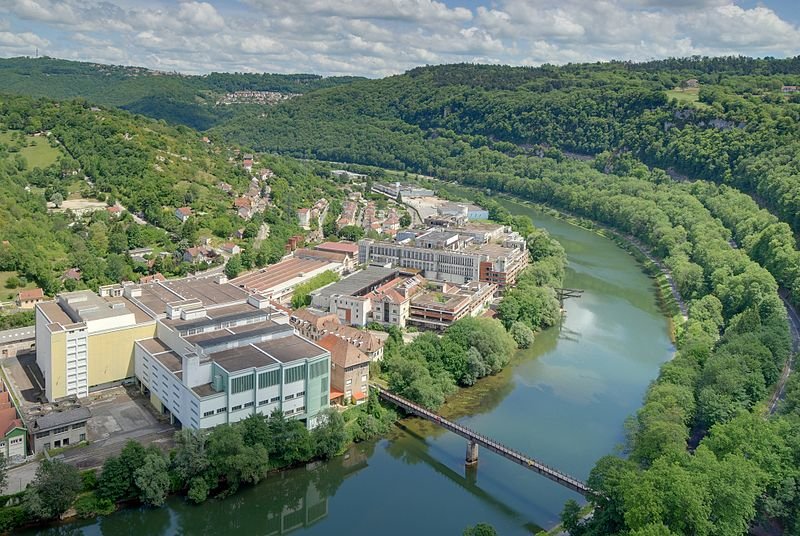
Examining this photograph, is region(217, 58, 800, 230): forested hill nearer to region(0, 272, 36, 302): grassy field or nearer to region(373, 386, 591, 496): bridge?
region(373, 386, 591, 496): bridge

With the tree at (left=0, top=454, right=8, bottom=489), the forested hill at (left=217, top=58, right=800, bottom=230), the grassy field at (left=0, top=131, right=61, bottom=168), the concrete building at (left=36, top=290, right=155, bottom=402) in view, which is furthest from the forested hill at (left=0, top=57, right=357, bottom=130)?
the tree at (left=0, top=454, right=8, bottom=489)

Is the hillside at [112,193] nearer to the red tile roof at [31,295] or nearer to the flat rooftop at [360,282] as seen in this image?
the red tile roof at [31,295]

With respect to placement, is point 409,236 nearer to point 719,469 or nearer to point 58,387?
point 58,387

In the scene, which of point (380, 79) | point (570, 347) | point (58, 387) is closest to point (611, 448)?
point (570, 347)

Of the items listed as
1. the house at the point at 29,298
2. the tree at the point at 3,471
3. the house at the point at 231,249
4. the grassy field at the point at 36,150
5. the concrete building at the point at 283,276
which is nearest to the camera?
the tree at the point at 3,471

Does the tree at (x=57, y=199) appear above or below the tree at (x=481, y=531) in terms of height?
above

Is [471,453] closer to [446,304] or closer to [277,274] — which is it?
[446,304]

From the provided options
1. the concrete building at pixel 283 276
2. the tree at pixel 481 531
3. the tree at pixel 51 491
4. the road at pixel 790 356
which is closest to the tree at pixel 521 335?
the road at pixel 790 356
